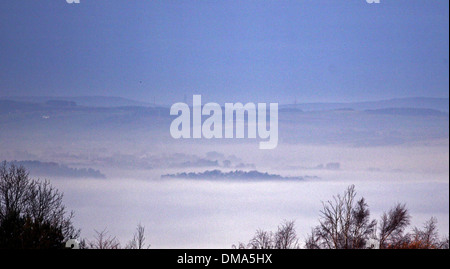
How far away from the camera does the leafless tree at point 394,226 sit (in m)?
60.8

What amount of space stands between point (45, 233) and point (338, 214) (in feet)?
90.1

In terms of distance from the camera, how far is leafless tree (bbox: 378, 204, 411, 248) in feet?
→ 200

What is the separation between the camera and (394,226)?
210 ft
